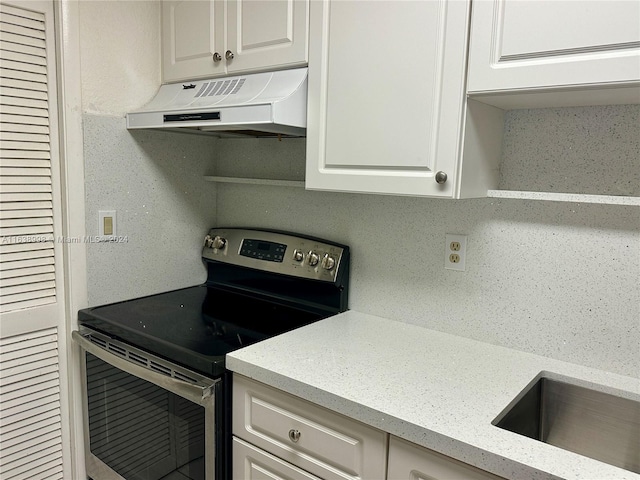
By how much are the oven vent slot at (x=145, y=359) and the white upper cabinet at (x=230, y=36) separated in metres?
0.94

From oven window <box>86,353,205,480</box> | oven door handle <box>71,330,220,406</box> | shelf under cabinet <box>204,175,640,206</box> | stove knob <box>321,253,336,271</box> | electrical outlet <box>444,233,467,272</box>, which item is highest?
shelf under cabinet <box>204,175,640,206</box>

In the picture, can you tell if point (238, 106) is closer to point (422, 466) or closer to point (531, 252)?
point (531, 252)

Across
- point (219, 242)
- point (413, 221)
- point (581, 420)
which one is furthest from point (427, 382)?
point (219, 242)

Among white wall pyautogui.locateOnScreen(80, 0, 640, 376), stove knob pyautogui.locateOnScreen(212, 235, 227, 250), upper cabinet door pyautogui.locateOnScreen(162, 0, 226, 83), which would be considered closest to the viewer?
white wall pyautogui.locateOnScreen(80, 0, 640, 376)

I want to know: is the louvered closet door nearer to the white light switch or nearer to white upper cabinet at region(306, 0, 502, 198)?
the white light switch

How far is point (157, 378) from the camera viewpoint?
4.51 ft

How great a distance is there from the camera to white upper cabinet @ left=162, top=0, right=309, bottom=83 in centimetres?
142

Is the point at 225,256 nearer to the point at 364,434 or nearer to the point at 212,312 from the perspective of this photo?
the point at 212,312

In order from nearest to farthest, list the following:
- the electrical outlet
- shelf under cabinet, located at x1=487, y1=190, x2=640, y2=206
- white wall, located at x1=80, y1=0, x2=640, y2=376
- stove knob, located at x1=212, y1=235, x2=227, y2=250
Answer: shelf under cabinet, located at x1=487, y1=190, x2=640, y2=206
white wall, located at x1=80, y1=0, x2=640, y2=376
the electrical outlet
stove knob, located at x1=212, y1=235, x2=227, y2=250

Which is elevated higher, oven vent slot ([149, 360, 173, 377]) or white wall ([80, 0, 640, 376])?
white wall ([80, 0, 640, 376])

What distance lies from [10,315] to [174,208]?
2.24 ft

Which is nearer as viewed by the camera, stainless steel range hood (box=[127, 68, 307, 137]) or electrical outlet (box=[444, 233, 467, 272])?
stainless steel range hood (box=[127, 68, 307, 137])

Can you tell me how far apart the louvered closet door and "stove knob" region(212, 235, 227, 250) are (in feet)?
1.99

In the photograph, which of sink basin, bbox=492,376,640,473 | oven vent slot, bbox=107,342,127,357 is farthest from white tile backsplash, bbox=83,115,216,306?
sink basin, bbox=492,376,640,473
